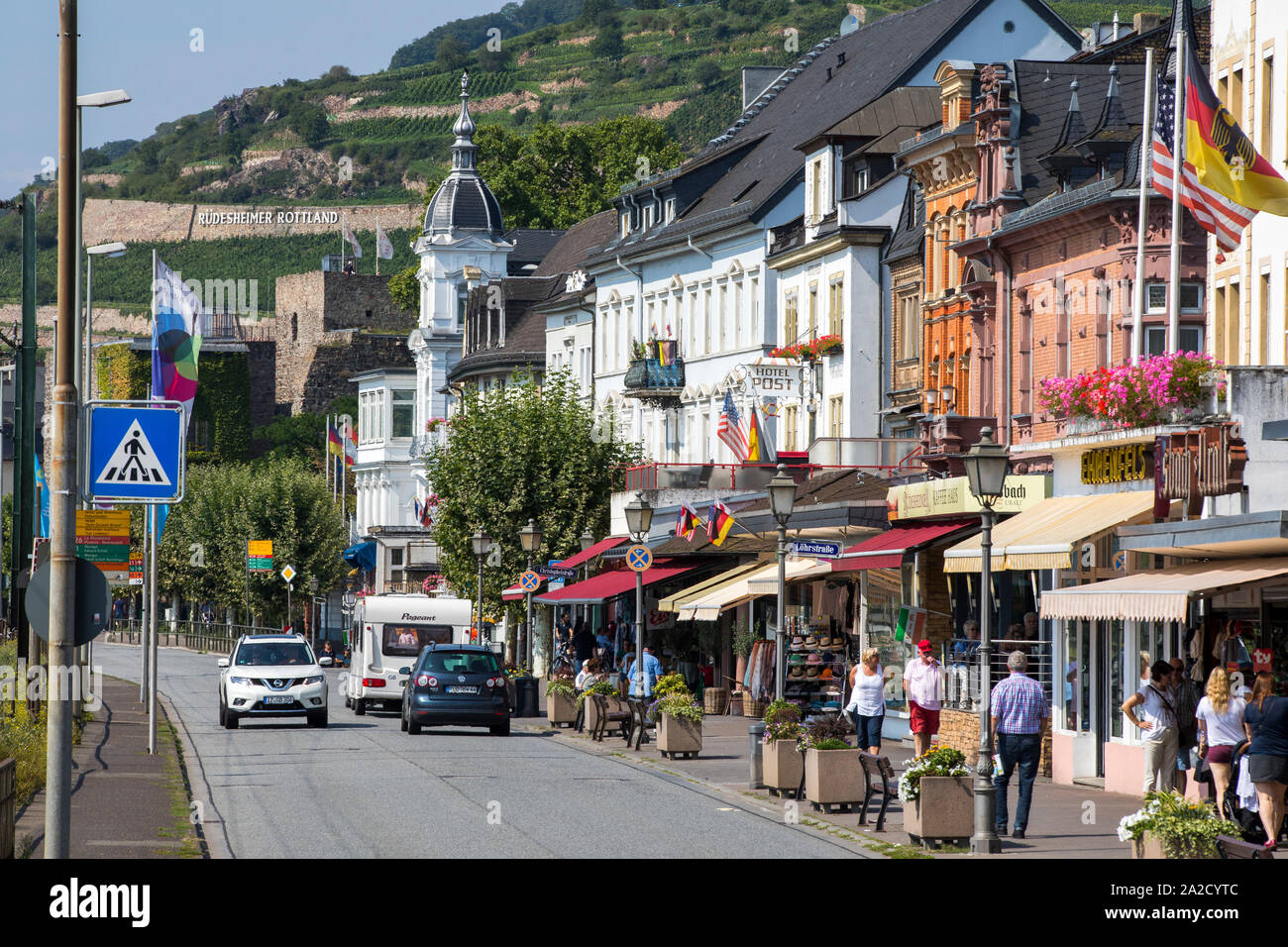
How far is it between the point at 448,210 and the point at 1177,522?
2643 inches

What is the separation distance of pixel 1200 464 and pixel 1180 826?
934cm

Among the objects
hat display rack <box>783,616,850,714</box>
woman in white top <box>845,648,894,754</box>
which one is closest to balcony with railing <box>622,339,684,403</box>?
hat display rack <box>783,616,850,714</box>

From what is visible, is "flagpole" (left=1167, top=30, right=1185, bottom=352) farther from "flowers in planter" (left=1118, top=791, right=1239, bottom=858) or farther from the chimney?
the chimney

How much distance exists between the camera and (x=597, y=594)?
4300cm

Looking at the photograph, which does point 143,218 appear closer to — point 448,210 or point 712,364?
point 448,210

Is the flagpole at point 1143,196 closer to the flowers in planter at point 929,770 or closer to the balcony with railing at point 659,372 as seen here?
the flowers in planter at point 929,770

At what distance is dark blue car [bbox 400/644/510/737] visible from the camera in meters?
35.9

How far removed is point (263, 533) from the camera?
89.4m

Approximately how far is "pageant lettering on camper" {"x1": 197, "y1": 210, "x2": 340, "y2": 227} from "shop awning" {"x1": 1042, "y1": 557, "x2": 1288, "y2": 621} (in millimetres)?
171326

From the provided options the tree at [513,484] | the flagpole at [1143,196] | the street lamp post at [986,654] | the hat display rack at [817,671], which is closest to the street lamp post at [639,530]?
the hat display rack at [817,671]

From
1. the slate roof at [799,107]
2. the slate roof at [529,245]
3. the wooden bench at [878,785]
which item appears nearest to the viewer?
the wooden bench at [878,785]

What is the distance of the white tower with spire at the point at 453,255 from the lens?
8731 centimetres

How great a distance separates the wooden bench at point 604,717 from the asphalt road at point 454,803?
66 centimetres

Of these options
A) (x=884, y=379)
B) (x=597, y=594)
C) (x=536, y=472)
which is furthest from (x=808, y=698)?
(x=536, y=472)
